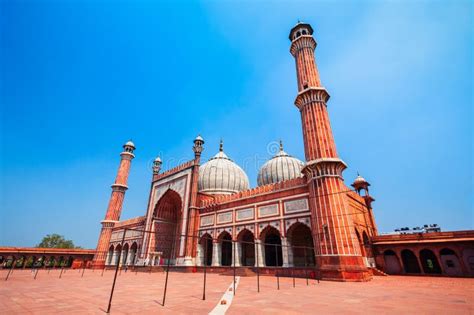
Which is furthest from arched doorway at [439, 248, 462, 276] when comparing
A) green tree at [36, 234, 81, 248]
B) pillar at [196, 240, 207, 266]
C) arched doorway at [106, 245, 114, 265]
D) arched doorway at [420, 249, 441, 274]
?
green tree at [36, 234, 81, 248]

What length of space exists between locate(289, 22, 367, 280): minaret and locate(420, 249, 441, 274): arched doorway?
10612 mm

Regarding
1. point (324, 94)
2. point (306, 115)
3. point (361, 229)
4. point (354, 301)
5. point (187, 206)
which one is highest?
point (324, 94)

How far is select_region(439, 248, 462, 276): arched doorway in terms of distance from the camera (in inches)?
691

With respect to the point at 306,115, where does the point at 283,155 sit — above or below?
above

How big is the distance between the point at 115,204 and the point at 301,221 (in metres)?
31.1

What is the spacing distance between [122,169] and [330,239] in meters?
35.0

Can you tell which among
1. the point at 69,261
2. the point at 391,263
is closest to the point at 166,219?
the point at 69,261

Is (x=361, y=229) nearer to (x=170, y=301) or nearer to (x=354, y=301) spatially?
(x=354, y=301)

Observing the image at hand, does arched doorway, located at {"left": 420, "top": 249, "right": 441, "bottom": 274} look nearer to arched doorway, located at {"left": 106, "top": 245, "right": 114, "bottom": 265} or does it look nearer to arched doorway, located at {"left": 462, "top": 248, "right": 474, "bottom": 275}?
arched doorway, located at {"left": 462, "top": 248, "right": 474, "bottom": 275}

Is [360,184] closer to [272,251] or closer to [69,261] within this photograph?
[272,251]

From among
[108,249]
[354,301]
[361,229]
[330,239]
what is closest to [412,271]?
[361,229]

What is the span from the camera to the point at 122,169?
39.1 m

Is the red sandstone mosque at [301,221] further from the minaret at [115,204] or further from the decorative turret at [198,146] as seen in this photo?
the minaret at [115,204]

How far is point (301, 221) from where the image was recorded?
1778 centimetres
